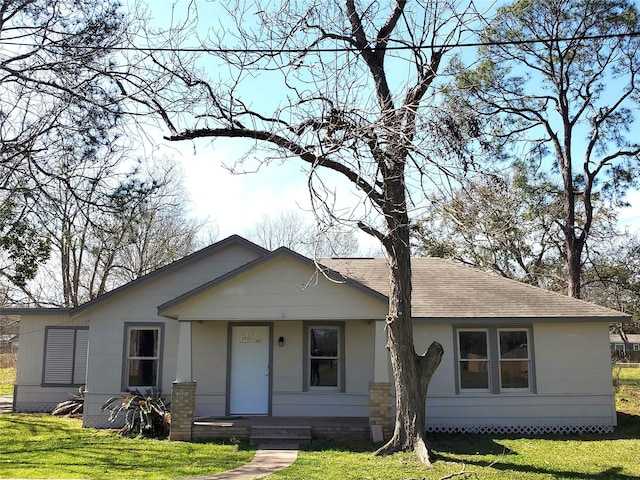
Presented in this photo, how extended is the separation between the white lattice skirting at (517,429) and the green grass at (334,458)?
16.3 inches

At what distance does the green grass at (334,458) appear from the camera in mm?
8867

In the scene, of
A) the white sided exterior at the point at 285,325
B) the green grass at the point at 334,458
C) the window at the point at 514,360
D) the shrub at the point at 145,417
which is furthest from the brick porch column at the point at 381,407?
the shrub at the point at 145,417

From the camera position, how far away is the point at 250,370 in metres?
13.9

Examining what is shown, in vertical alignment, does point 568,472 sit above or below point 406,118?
below

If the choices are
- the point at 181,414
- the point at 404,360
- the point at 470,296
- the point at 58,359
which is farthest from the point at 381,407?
the point at 58,359

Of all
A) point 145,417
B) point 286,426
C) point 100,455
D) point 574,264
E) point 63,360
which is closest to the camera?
point 100,455

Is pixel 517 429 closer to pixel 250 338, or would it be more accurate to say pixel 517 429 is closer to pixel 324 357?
pixel 324 357

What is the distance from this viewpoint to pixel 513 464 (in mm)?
9586

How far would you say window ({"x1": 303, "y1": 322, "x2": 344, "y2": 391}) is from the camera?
13.7 meters

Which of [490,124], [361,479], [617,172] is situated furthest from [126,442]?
[617,172]

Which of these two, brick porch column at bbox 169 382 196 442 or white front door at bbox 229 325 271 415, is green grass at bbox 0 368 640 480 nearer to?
brick porch column at bbox 169 382 196 442

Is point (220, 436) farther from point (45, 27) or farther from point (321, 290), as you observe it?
point (45, 27)

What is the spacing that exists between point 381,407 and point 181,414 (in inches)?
166

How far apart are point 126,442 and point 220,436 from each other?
1936mm
